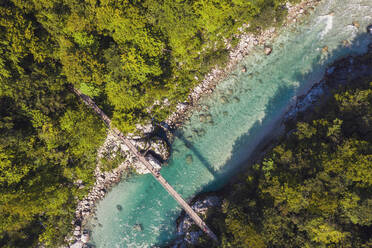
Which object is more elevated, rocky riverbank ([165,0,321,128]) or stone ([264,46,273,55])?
rocky riverbank ([165,0,321,128])

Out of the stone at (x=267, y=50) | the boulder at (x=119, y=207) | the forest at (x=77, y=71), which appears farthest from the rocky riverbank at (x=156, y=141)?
the boulder at (x=119, y=207)

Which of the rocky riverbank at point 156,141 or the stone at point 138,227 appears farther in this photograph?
the stone at point 138,227

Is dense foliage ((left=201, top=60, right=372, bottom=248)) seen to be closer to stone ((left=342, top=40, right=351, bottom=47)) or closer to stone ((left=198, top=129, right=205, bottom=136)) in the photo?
stone ((left=342, top=40, right=351, bottom=47))

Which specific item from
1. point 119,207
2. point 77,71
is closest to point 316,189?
point 119,207

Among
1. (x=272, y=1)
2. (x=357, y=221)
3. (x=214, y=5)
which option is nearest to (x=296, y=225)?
(x=357, y=221)

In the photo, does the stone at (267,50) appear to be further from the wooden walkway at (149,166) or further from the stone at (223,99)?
the wooden walkway at (149,166)

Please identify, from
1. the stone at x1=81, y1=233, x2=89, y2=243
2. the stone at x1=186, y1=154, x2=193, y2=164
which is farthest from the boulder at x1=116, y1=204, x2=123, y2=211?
the stone at x1=186, y1=154, x2=193, y2=164
